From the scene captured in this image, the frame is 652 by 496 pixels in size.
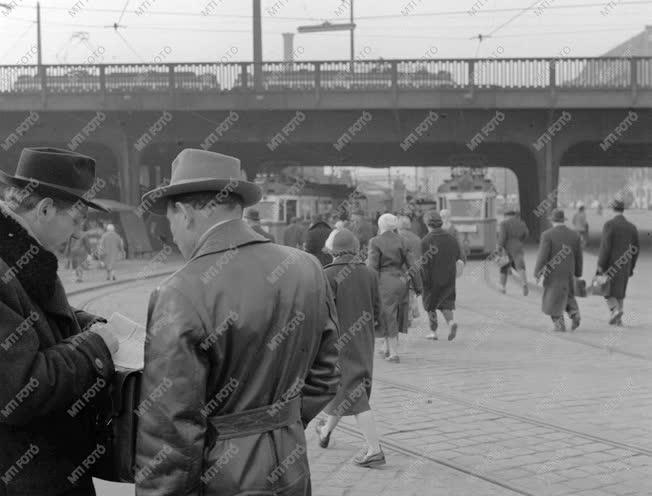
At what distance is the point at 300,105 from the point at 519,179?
68.2 feet

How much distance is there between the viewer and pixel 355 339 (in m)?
7.03

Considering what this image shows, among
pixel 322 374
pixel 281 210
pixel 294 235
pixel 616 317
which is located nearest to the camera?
pixel 322 374

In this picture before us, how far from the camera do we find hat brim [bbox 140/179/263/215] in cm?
316

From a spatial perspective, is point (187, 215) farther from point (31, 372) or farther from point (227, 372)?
point (31, 372)

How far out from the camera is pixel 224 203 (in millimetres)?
3217

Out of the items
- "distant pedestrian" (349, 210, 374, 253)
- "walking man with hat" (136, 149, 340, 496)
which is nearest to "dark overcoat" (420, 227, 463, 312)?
"distant pedestrian" (349, 210, 374, 253)

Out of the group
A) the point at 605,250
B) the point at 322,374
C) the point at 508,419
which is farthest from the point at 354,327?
the point at 605,250

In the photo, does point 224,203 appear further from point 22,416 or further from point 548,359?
point 548,359

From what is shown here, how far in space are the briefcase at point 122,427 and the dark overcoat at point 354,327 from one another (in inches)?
142

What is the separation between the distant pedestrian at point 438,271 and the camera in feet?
44.4

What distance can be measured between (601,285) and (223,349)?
41.6ft

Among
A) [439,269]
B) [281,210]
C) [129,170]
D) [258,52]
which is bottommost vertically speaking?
[439,269]

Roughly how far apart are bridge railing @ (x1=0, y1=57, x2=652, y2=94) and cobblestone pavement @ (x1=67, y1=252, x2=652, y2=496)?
64.6 ft

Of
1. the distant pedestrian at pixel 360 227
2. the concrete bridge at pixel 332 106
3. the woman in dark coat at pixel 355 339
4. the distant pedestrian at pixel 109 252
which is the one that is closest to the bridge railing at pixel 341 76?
the concrete bridge at pixel 332 106
